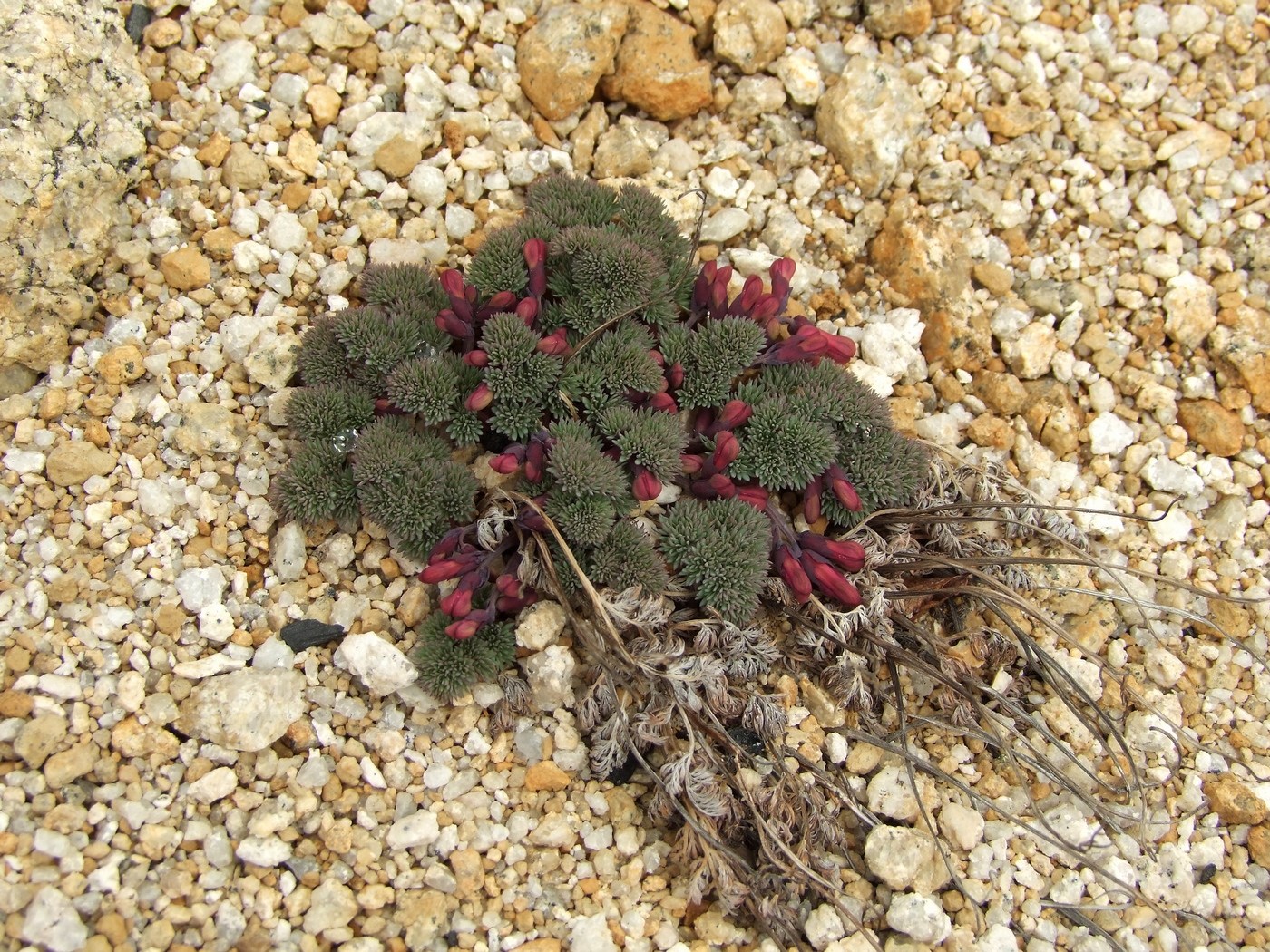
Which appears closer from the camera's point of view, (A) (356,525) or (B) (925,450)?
(A) (356,525)

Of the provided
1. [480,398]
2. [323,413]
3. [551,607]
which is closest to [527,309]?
[480,398]

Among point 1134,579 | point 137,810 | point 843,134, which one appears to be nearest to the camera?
point 137,810

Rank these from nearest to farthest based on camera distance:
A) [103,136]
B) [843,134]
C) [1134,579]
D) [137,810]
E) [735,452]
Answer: [137,810] < [735,452] < [103,136] < [1134,579] < [843,134]

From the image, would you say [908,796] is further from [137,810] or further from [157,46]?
[157,46]

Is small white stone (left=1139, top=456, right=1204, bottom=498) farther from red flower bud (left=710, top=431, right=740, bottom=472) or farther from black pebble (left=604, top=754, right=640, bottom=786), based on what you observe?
black pebble (left=604, top=754, right=640, bottom=786)

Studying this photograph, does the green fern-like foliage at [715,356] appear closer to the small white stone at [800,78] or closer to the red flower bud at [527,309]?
the red flower bud at [527,309]

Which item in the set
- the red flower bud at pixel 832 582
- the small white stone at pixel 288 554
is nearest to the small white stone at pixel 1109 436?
the red flower bud at pixel 832 582

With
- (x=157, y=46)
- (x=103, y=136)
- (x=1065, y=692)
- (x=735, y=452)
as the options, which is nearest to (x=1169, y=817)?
(x=1065, y=692)
